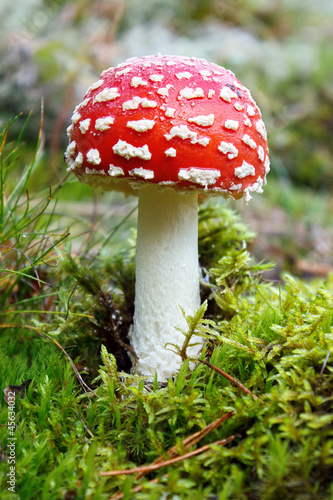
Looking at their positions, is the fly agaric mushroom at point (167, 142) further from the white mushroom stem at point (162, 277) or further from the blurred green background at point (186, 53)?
the blurred green background at point (186, 53)

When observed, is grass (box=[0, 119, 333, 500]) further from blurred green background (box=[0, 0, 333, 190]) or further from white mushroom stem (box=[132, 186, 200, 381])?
blurred green background (box=[0, 0, 333, 190])

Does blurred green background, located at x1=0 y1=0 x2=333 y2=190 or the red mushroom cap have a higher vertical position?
blurred green background, located at x1=0 y1=0 x2=333 y2=190

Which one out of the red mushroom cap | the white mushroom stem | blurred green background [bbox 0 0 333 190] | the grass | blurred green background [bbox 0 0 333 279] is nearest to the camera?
the grass

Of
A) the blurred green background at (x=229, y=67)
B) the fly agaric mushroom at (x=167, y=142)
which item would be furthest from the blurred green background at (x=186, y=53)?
the fly agaric mushroom at (x=167, y=142)

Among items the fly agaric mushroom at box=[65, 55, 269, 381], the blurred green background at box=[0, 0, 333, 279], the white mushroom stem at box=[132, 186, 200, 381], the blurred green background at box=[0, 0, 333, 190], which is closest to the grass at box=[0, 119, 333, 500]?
the white mushroom stem at box=[132, 186, 200, 381]

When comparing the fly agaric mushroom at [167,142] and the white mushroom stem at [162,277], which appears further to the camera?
the white mushroom stem at [162,277]

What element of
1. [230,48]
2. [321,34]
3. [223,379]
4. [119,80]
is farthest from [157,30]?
[223,379]
